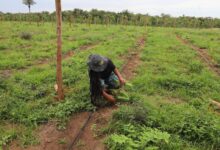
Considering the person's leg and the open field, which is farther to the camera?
the person's leg

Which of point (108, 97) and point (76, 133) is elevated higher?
point (108, 97)

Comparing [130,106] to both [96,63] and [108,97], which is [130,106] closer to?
[108,97]

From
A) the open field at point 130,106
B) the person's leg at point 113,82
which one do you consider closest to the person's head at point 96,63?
the person's leg at point 113,82

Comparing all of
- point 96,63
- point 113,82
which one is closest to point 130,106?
point 113,82

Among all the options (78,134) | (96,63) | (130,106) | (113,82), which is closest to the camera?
(78,134)

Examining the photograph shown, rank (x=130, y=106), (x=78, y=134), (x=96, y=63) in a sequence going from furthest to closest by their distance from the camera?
(x=130, y=106) → (x=96, y=63) → (x=78, y=134)

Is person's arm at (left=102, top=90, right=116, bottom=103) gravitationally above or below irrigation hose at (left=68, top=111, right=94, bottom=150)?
above

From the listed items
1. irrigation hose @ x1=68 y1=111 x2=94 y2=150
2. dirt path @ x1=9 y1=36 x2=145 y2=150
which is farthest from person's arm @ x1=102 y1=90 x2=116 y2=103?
irrigation hose @ x1=68 y1=111 x2=94 y2=150

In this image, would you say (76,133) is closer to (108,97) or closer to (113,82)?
(108,97)

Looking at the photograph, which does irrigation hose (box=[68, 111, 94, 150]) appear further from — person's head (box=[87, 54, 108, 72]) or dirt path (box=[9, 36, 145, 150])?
person's head (box=[87, 54, 108, 72])

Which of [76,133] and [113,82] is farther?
[113,82]

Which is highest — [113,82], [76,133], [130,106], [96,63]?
[96,63]

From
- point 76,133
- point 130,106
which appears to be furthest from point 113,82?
point 76,133

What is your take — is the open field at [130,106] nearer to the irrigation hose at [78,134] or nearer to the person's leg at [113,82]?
the irrigation hose at [78,134]
